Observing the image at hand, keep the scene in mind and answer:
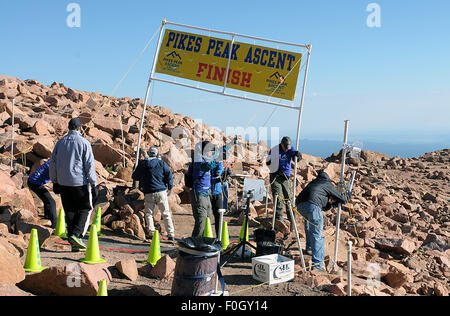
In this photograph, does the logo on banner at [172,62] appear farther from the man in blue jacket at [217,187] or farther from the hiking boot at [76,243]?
the hiking boot at [76,243]

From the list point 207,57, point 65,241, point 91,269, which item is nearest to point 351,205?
point 207,57

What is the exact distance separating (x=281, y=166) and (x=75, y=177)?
15.8 feet

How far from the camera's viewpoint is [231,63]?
11.8 m

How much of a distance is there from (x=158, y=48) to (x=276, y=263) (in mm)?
8003

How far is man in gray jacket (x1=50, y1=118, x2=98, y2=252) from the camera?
272 inches

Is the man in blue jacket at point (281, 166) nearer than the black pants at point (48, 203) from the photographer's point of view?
No

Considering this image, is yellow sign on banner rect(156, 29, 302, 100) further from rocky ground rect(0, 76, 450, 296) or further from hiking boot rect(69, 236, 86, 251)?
hiking boot rect(69, 236, 86, 251)

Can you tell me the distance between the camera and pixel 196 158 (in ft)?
25.9

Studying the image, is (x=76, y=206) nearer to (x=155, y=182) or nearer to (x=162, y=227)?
(x=155, y=182)

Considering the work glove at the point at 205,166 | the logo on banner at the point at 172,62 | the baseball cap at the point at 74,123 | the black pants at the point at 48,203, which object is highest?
the logo on banner at the point at 172,62

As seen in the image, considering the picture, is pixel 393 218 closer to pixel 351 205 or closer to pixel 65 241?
pixel 351 205

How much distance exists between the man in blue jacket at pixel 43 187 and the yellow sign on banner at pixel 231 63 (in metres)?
5.24

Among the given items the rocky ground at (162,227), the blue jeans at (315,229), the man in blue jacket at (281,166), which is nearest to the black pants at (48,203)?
the rocky ground at (162,227)

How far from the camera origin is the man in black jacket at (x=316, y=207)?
7324 mm
